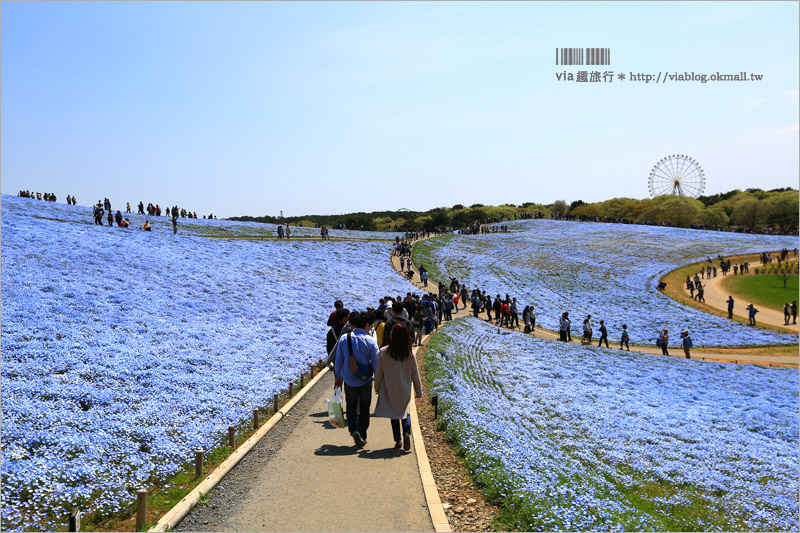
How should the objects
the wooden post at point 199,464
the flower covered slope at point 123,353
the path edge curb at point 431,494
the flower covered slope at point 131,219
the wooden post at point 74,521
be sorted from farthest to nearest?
the flower covered slope at point 131,219
the wooden post at point 199,464
the flower covered slope at point 123,353
the path edge curb at point 431,494
the wooden post at point 74,521

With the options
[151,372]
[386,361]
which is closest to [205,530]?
[386,361]

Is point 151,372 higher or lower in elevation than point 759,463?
higher

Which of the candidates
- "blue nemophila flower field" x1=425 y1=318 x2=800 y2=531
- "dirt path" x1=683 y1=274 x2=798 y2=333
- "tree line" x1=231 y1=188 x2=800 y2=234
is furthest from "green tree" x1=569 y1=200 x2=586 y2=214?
"blue nemophila flower field" x1=425 y1=318 x2=800 y2=531

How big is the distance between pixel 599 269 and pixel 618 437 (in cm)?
5075

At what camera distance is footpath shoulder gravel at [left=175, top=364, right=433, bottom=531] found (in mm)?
7340

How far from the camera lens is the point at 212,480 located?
8.76 meters

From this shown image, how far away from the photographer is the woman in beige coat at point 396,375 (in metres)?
9.81

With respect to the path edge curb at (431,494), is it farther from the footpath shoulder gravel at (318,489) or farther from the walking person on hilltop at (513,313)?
the walking person on hilltop at (513,313)

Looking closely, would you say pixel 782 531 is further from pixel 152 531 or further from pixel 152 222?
pixel 152 222

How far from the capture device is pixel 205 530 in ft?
23.8

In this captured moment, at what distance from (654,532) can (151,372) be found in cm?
1241

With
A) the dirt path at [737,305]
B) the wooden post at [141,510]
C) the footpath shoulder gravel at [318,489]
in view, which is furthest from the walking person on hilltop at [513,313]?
the wooden post at [141,510]

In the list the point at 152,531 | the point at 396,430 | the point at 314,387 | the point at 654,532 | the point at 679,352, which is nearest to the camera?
the point at 152,531

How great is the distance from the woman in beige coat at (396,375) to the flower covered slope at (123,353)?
3.88 meters
